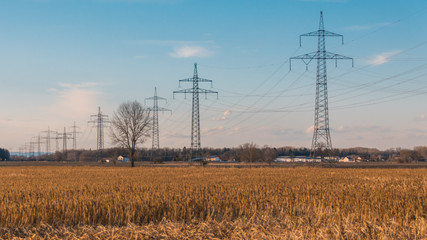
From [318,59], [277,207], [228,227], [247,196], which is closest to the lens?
[228,227]

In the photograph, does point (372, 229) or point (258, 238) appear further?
point (372, 229)

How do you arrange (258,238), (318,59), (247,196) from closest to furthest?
(258,238), (247,196), (318,59)

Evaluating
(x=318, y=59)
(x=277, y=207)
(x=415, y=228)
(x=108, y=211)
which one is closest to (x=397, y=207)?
(x=277, y=207)

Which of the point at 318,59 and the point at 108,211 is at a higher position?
the point at 318,59

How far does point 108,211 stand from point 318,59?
50.0 metres

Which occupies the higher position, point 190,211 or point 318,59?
point 318,59

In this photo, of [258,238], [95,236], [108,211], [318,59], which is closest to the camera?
[258,238]

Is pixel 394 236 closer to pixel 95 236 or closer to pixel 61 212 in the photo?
pixel 95 236

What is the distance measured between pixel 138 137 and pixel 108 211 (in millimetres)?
65669

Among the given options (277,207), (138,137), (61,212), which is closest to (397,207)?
(277,207)

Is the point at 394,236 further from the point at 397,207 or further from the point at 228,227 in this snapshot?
the point at 397,207

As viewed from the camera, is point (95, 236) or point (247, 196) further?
point (247, 196)

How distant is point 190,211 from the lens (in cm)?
1390

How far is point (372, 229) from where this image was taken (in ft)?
30.8
